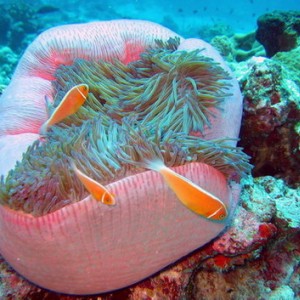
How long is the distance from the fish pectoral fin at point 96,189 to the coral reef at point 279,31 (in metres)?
4.62

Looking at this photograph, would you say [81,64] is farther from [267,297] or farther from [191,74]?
[267,297]

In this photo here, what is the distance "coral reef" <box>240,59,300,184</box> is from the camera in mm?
2648

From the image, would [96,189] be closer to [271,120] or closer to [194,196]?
[194,196]

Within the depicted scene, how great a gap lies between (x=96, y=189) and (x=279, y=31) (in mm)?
4882

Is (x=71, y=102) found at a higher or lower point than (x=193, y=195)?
higher

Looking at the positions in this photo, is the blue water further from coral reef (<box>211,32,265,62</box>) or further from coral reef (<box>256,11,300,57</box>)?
coral reef (<box>256,11,300,57</box>)

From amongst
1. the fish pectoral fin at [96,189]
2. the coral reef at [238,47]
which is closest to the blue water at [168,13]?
the coral reef at [238,47]

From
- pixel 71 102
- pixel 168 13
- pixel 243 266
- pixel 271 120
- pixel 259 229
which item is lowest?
pixel 168 13

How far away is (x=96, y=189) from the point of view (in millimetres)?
1388

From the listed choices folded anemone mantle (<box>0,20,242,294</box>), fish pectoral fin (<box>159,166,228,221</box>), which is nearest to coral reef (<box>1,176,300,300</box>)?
folded anemone mantle (<box>0,20,242,294</box>)

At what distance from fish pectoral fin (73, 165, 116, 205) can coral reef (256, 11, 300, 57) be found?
462 centimetres

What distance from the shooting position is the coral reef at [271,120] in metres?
2.65

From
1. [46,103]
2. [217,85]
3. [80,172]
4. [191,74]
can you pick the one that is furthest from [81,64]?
[80,172]

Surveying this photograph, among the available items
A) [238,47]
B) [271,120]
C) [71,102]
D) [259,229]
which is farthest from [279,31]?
[71,102]
